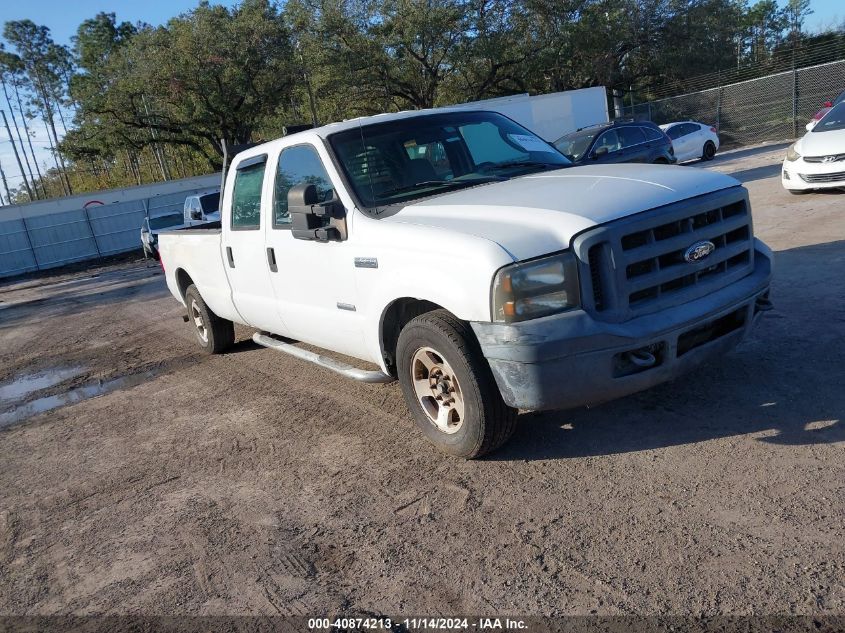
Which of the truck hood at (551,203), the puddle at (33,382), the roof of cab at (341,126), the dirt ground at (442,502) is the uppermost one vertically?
the roof of cab at (341,126)

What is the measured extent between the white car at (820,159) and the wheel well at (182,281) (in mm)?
8738

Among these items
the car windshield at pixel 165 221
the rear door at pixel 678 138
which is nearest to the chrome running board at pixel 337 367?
the car windshield at pixel 165 221

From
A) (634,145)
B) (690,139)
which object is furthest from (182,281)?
(690,139)

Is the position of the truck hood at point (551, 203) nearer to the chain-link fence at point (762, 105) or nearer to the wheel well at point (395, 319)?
the wheel well at point (395, 319)

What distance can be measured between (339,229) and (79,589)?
2382 mm

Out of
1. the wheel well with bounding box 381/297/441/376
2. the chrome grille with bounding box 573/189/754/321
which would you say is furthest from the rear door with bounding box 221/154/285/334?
the chrome grille with bounding box 573/189/754/321

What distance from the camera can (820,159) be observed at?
32.3 feet

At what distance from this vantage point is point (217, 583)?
312cm

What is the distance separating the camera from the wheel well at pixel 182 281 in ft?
24.9

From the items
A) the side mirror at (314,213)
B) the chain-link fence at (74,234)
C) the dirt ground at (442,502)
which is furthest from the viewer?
the chain-link fence at (74,234)

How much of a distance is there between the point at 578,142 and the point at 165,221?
13213mm

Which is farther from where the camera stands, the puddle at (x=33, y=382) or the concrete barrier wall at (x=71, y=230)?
the concrete barrier wall at (x=71, y=230)

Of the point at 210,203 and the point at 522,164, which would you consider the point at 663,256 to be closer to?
the point at 522,164

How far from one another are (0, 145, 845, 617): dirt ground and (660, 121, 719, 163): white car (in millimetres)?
16977
